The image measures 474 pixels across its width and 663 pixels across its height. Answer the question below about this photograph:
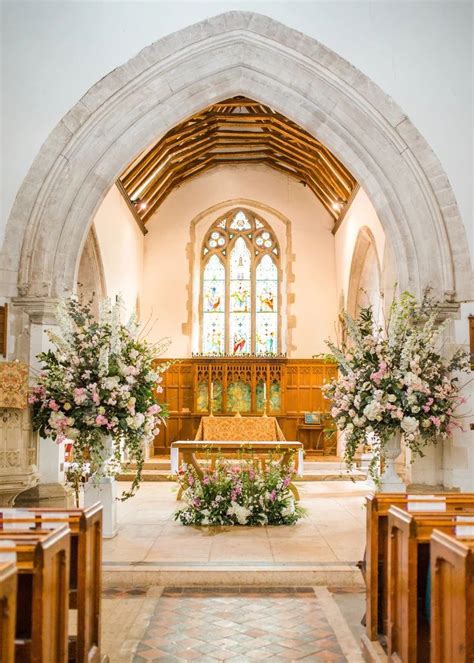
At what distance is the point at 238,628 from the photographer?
341 cm

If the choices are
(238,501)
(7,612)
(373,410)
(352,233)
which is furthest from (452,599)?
(352,233)

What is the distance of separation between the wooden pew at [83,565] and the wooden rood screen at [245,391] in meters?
8.66

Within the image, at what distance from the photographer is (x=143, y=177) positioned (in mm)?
10305

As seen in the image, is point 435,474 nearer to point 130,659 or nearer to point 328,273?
point 130,659

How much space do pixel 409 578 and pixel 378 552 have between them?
70 cm

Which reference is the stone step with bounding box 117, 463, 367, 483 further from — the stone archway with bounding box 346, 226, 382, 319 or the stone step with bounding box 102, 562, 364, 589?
the stone step with bounding box 102, 562, 364, 589

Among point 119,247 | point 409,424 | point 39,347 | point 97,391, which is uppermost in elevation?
point 119,247

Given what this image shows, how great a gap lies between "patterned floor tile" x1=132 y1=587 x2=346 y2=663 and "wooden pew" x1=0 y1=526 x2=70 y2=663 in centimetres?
76

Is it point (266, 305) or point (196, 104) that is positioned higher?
point (196, 104)

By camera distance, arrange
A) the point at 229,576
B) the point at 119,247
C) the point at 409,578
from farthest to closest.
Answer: the point at 119,247 < the point at 229,576 < the point at 409,578

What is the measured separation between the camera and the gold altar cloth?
29.8 ft

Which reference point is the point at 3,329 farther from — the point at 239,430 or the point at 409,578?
the point at 239,430

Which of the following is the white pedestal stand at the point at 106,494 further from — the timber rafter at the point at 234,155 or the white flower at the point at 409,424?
the timber rafter at the point at 234,155

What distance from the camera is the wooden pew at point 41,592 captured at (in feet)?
6.71
